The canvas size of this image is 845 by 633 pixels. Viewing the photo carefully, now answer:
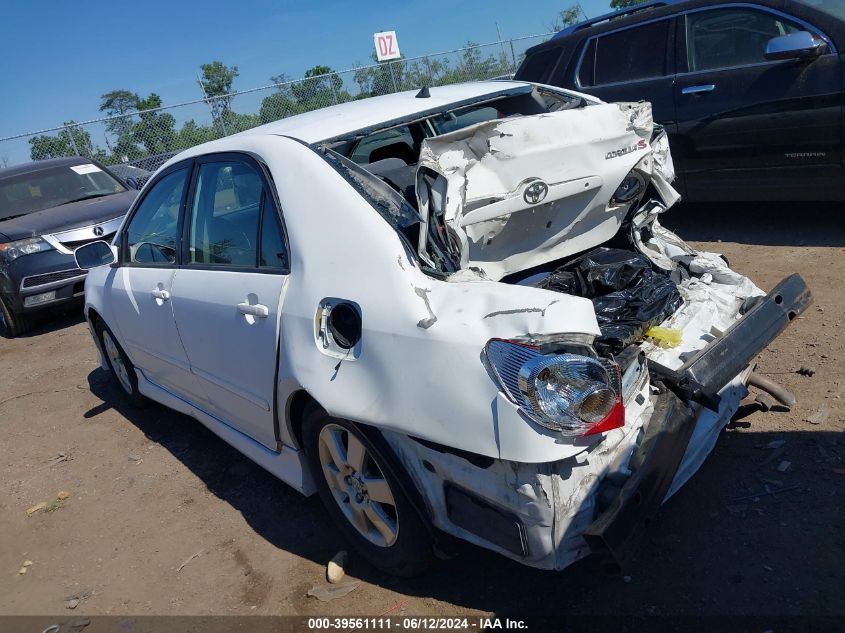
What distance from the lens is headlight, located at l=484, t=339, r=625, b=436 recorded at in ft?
6.90

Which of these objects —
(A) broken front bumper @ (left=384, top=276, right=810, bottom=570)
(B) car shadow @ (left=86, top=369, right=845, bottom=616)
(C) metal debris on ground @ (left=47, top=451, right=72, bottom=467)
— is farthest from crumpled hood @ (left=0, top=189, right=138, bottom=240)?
(A) broken front bumper @ (left=384, top=276, right=810, bottom=570)

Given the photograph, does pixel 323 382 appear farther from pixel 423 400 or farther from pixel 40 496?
pixel 40 496

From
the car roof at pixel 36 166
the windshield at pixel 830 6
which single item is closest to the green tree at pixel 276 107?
the car roof at pixel 36 166

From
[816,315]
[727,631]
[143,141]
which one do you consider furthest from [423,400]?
[143,141]

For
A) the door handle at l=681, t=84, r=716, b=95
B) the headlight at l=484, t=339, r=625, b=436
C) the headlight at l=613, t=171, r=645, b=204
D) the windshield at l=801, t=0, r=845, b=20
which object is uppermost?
the windshield at l=801, t=0, r=845, b=20

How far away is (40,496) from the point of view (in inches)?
173

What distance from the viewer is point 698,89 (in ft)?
19.3

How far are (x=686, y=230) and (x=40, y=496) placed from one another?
5537 millimetres

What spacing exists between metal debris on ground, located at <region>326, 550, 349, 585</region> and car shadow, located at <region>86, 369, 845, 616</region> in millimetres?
44

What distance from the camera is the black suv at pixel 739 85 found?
512 centimetres

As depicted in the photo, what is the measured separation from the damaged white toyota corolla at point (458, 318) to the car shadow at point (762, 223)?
2.52 m

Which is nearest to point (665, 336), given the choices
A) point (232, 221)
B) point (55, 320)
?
point (232, 221)

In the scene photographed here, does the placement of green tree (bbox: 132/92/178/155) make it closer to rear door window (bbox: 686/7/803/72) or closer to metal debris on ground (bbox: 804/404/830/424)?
rear door window (bbox: 686/7/803/72)

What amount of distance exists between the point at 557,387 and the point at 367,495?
3.45ft
